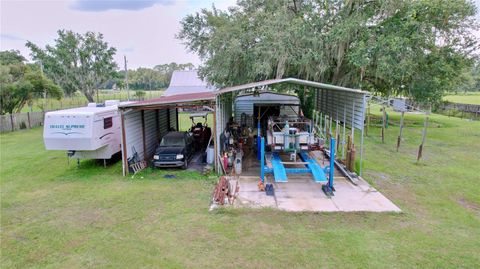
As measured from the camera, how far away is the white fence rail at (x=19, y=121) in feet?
63.1

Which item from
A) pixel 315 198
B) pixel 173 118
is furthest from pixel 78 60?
pixel 315 198

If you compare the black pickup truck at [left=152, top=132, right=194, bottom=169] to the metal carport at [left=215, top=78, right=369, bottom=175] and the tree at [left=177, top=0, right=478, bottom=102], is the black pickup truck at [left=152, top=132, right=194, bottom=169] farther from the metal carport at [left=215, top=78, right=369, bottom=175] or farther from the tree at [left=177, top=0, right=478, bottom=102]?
the tree at [left=177, top=0, right=478, bottom=102]

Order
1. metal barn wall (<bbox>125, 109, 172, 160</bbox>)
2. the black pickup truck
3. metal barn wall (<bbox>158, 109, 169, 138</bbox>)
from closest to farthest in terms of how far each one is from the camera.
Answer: the black pickup truck < metal barn wall (<bbox>125, 109, 172, 160</bbox>) < metal barn wall (<bbox>158, 109, 169, 138</bbox>)

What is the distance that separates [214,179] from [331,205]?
11.8ft

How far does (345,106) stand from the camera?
441 inches

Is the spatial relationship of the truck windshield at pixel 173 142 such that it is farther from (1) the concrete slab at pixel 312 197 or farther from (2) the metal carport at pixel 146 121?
(1) the concrete slab at pixel 312 197

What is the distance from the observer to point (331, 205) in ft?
23.5

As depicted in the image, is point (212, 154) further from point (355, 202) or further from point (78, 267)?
point (78, 267)

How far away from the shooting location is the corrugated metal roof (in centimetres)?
3350

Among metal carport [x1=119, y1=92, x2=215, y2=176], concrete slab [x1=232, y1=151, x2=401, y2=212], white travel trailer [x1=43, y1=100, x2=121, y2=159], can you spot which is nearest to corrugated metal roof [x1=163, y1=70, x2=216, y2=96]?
metal carport [x1=119, y1=92, x2=215, y2=176]

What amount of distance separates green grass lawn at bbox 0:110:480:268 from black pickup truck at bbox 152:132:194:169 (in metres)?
0.43

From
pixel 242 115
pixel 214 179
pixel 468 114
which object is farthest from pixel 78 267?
pixel 468 114

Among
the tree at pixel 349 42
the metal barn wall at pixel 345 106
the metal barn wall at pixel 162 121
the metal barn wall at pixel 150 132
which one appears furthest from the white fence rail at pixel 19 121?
the metal barn wall at pixel 345 106

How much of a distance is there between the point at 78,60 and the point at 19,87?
35.8ft
